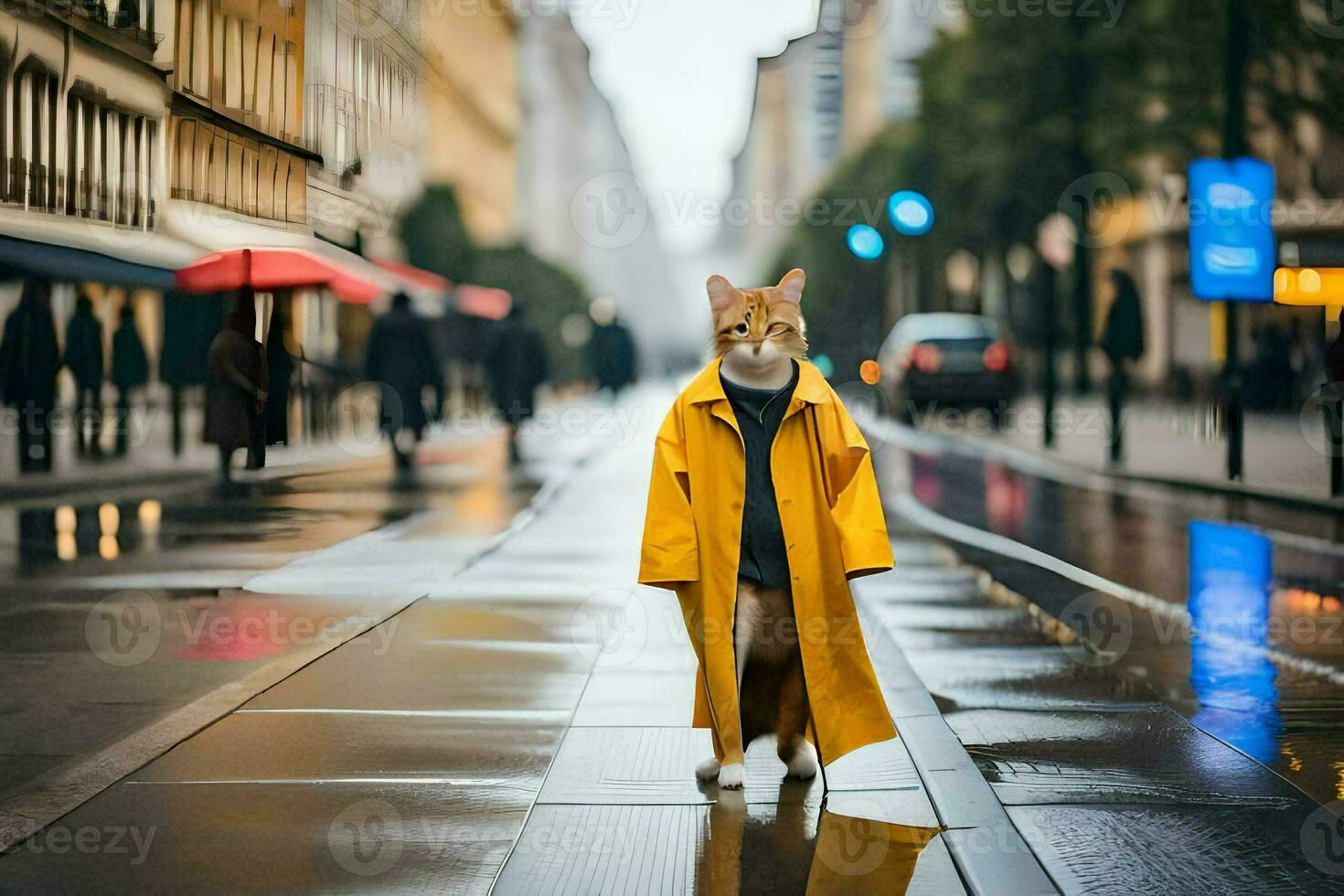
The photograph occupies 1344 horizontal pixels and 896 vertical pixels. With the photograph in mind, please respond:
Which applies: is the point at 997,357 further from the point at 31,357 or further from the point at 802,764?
the point at 31,357

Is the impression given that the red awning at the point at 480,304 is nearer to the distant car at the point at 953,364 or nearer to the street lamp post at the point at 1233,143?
the distant car at the point at 953,364

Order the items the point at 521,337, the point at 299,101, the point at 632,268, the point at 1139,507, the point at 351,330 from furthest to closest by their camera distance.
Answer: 1. the point at 632,268
2. the point at 521,337
3. the point at 1139,507
4. the point at 351,330
5. the point at 299,101

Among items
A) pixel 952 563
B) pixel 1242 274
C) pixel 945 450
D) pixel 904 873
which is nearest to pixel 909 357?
pixel 945 450

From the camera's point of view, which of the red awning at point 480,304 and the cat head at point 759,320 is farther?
the red awning at point 480,304

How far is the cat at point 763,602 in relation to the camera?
18.2 ft

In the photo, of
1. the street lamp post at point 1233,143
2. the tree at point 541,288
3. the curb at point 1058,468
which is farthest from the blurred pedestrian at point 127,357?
the tree at point 541,288

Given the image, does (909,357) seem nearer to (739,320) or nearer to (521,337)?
(521,337)

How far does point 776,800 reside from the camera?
5.56m

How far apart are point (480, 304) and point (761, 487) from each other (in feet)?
74.9

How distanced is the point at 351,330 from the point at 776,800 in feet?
14.0

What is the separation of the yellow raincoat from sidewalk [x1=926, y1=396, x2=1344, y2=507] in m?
11.5

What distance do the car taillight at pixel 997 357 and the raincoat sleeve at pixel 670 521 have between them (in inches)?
984

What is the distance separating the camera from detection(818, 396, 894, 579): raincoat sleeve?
17.9ft

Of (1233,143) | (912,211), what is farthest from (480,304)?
(1233,143)
